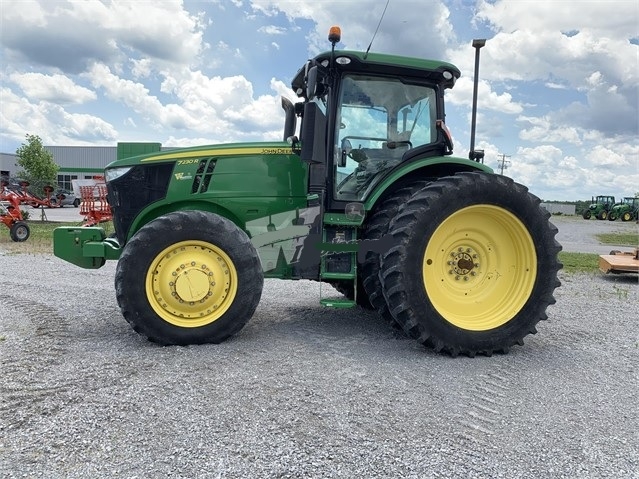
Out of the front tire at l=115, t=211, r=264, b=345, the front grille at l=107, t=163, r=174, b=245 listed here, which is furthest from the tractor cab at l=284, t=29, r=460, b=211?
the front grille at l=107, t=163, r=174, b=245

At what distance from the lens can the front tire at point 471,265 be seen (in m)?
4.37

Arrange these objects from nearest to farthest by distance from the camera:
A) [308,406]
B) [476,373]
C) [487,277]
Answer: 1. [308,406]
2. [476,373]
3. [487,277]

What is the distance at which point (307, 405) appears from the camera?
3.23 meters

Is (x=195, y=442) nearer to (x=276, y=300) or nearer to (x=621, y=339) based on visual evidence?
(x=276, y=300)

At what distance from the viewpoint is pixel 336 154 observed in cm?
497

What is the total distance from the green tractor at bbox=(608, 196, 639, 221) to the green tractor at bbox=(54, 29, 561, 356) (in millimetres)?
44562

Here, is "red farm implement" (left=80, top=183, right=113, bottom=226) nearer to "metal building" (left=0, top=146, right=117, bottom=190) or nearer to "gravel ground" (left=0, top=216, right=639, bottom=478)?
"gravel ground" (left=0, top=216, right=639, bottom=478)

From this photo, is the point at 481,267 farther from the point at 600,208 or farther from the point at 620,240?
the point at 600,208

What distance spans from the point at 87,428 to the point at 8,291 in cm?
488

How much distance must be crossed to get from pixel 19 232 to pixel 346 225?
12.6 meters

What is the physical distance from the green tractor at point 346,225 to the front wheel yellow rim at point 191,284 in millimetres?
10

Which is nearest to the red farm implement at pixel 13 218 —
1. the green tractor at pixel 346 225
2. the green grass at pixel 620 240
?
the green tractor at pixel 346 225

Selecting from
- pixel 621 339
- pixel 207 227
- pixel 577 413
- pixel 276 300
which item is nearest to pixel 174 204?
pixel 207 227

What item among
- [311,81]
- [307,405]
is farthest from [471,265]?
[307,405]
